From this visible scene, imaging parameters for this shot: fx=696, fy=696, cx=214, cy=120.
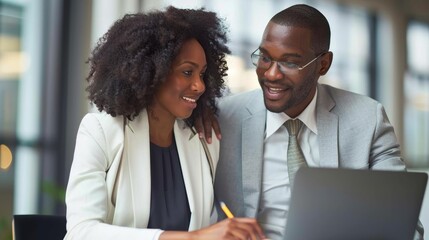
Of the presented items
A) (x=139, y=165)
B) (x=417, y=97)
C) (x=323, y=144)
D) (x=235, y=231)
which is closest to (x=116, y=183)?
(x=139, y=165)

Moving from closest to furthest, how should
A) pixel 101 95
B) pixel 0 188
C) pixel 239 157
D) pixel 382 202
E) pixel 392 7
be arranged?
pixel 382 202
pixel 101 95
pixel 239 157
pixel 0 188
pixel 392 7

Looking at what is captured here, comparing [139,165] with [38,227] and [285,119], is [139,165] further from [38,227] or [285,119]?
[285,119]

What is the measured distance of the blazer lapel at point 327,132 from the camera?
2133 mm

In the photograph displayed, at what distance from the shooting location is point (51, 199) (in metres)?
4.94

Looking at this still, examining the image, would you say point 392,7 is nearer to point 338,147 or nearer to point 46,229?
point 338,147

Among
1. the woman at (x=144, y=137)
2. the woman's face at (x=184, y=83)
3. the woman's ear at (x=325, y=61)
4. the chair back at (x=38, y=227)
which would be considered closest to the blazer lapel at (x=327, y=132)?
the woman's ear at (x=325, y=61)

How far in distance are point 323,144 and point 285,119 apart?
0.50ft

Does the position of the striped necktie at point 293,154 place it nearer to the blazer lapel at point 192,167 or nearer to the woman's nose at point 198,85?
the blazer lapel at point 192,167

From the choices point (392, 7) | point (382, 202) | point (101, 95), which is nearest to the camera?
point (382, 202)

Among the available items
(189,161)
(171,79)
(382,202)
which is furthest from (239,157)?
(382,202)

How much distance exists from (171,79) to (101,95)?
0.19m

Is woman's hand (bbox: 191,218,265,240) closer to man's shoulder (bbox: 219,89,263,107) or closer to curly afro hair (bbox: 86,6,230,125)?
curly afro hair (bbox: 86,6,230,125)

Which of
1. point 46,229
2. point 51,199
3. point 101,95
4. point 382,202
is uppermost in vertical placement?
point 101,95

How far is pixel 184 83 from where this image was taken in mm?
1885
